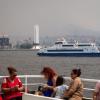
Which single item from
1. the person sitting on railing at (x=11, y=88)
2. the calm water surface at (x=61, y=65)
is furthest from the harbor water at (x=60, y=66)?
the person sitting on railing at (x=11, y=88)

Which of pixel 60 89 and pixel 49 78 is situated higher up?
pixel 49 78

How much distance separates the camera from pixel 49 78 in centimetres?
875

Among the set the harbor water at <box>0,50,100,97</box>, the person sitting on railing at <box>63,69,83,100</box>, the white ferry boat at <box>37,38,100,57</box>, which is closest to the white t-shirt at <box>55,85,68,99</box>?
the person sitting on railing at <box>63,69,83,100</box>

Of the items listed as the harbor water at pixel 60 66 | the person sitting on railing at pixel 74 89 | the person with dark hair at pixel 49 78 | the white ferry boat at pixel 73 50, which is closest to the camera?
the person sitting on railing at pixel 74 89

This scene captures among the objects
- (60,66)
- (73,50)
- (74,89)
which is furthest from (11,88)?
(73,50)

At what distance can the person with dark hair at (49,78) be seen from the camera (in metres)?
8.58

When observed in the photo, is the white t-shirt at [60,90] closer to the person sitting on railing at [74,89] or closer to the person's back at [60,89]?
the person's back at [60,89]

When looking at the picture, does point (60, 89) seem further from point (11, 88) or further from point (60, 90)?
point (11, 88)

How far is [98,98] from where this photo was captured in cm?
754

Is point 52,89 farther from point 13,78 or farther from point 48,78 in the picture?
point 13,78

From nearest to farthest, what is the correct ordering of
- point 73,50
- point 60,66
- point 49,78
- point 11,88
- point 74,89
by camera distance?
point 74,89, point 49,78, point 11,88, point 60,66, point 73,50

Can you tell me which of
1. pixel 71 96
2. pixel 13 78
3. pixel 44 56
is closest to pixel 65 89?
pixel 71 96

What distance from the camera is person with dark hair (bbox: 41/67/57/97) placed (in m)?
8.58

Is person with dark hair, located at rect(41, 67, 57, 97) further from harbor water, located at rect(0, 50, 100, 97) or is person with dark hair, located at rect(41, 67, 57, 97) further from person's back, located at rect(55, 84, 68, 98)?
harbor water, located at rect(0, 50, 100, 97)
